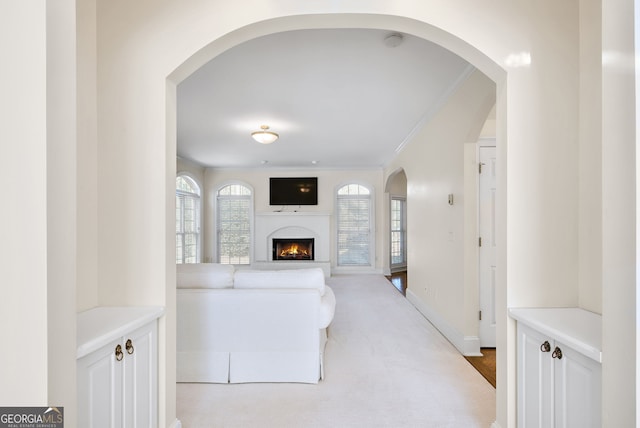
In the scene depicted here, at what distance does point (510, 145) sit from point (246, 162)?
644 centimetres

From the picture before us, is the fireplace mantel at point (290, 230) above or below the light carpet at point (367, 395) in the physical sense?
above

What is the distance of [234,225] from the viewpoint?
8.35m

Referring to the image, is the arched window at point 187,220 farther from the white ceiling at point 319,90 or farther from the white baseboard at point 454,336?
the white baseboard at point 454,336

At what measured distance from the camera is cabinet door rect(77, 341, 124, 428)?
1.27m

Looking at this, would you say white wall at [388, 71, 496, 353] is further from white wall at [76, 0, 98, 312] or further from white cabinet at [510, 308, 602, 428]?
white wall at [76, 0, 98, 312]

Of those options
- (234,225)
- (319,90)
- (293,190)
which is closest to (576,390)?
(319,90)

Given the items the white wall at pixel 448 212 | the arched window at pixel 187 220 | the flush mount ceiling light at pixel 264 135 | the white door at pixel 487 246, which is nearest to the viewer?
the white wall at pixel 448 212

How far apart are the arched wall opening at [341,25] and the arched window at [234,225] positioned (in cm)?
657

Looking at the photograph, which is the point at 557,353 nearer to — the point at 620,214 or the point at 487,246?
the point at 620,214

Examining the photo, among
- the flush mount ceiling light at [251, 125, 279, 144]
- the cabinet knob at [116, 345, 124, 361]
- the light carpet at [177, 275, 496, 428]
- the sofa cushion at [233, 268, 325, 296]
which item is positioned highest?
the flush mount ceiling light at [251, 125, 279, 144]

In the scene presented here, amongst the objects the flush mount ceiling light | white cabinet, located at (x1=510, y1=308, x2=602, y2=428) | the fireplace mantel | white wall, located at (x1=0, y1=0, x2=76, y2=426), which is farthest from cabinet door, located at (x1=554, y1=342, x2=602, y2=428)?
the fireplace mantel

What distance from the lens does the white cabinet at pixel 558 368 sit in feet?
4.13

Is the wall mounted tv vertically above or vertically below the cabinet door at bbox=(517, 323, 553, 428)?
above

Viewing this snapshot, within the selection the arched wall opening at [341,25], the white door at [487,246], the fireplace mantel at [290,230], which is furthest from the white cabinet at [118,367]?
the fireplace mantel at [290,230]
